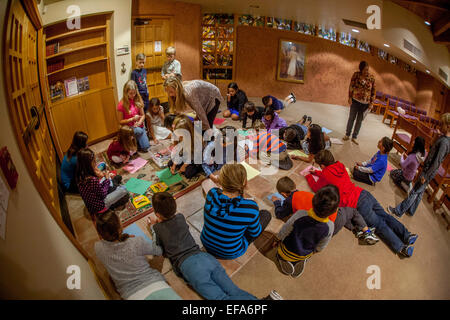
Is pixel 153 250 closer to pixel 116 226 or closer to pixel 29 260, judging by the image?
pixel 116 226

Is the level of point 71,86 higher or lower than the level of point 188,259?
higher

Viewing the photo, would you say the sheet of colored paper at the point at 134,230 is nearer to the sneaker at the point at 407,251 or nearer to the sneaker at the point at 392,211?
the sneaker at the point at 407,251

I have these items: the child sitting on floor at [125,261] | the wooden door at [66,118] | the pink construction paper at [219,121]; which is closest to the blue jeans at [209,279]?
the child sitting on floor at [125,261]

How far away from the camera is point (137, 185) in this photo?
351 cm

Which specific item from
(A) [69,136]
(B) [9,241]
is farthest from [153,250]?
(A) [69,136]

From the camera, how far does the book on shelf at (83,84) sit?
3775mm

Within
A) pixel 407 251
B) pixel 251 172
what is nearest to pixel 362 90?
pixel 251 172

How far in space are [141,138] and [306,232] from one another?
312cm

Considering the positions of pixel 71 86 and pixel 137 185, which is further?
pixel 71 86

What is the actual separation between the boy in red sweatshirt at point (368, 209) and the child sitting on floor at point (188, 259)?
1.66m

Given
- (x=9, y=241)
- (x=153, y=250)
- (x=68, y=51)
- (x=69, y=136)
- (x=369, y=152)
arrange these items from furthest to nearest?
(x=369, y=152)
(x=69, y=136)
(x=68, y=51)
(x=153, y=250)
(x=9, y=241)

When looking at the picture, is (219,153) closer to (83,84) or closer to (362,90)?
(83,84)

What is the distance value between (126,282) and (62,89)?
2.91 metres

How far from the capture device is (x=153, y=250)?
7.11 ft
